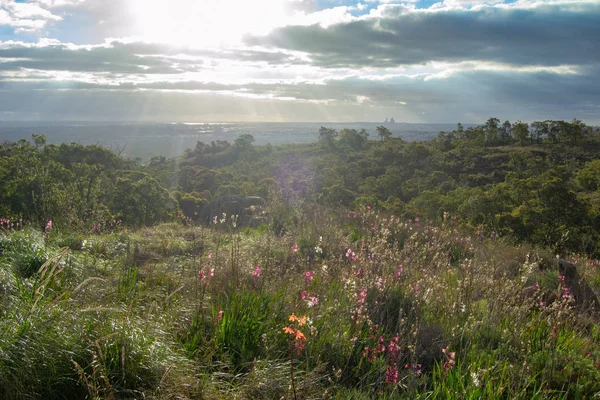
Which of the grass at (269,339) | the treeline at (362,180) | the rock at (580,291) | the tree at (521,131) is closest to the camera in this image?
the grass at (269,339)

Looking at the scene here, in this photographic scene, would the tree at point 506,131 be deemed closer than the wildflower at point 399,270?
No

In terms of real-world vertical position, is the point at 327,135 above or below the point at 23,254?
above

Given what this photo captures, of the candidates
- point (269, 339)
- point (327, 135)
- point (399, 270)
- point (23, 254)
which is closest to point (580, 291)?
point (399, 270)

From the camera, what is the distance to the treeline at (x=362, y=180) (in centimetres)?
1468

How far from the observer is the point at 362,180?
137ft

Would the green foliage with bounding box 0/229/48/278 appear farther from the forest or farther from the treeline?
the treeline

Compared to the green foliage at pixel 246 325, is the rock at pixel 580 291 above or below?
below

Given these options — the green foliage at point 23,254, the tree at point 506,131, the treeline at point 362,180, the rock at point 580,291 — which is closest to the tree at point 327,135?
the treeline at point 362,180

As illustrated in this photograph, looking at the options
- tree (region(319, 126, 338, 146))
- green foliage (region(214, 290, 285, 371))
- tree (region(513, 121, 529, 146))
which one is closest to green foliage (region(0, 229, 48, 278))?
green foliage (region(214, 290, 285, 371))

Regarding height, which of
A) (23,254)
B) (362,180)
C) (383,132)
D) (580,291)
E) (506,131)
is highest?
(383,132)

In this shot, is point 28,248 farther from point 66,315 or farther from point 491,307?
point 491,307

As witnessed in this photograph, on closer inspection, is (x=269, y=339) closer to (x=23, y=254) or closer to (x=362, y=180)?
(x=23, y=254)

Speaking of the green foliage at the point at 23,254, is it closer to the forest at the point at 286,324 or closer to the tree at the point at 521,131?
the forest at the point at 286,324

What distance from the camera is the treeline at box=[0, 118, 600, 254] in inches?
578
